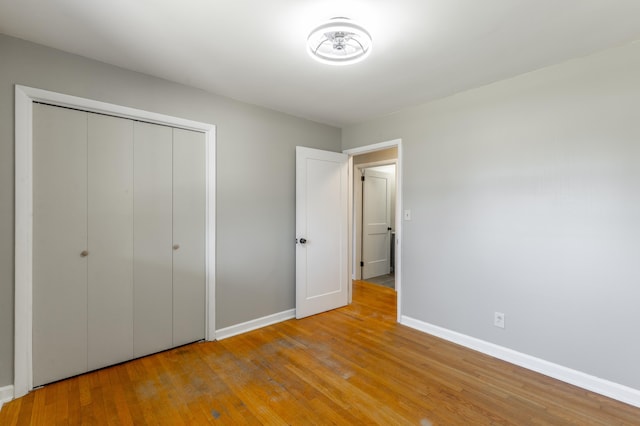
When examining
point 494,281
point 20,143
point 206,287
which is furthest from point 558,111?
point 20,143

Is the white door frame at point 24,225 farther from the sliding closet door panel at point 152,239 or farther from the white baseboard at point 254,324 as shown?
the white baseboard at point 254,324

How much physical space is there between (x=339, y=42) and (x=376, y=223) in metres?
4.03

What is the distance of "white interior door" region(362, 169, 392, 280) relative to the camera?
212 inches

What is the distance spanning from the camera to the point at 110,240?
235 centimetres

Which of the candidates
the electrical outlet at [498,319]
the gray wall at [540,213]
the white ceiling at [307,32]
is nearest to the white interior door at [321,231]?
the gray wall at [540,213]

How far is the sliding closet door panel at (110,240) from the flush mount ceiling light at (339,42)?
1.68m

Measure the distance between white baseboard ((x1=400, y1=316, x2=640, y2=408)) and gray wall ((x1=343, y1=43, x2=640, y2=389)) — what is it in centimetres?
5

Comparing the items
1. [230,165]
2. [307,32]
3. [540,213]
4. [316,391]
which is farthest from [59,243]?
[540,213]

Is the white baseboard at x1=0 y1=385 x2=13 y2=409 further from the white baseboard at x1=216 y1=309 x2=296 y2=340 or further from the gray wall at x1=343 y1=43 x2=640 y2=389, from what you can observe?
the gray wall at x1=343 y1=43 x2=640 y2=389

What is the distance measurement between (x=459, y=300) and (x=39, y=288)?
11.3 ft

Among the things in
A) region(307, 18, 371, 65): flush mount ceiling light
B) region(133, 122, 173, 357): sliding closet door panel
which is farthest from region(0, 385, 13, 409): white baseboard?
region(307, 18, 371, 65): flush mount ceiling light

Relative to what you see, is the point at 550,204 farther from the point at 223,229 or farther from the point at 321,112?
the point at 223,229

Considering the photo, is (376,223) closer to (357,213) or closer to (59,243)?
(357,213)

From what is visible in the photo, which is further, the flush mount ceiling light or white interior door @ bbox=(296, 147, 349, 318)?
white interior door @ bbox=(296, 147, 349, 318)
